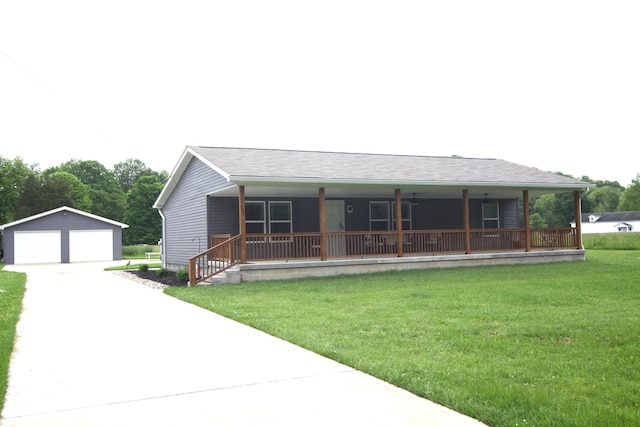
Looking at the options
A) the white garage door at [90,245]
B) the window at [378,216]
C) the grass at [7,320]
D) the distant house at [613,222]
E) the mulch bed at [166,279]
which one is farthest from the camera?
the distant house at [613,222]

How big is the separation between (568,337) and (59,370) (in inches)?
234

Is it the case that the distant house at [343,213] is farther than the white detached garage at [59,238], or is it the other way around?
the white detached garage at [59,238]

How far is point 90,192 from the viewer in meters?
66.2

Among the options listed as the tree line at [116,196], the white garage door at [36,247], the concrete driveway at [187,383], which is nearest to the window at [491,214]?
the concrete driveway at [187,383]

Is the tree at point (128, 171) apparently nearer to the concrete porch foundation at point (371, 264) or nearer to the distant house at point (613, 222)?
the distant house at point (613, 222)

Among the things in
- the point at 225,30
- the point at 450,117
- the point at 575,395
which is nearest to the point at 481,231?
the point at 225,30

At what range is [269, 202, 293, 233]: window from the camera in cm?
1766

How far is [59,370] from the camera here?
18.8 ft

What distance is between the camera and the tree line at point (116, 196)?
163 feet

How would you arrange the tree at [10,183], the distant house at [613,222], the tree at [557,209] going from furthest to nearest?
the tree at [557,209]
the distant house at [613,222]
the tree at [10,183]

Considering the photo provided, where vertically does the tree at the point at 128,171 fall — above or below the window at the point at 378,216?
above

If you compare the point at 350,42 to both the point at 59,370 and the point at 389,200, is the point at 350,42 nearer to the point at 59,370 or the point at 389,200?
the point at 389,200

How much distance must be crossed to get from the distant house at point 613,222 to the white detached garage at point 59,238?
54.2 m

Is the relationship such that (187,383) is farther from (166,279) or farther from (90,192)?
(90,192)
